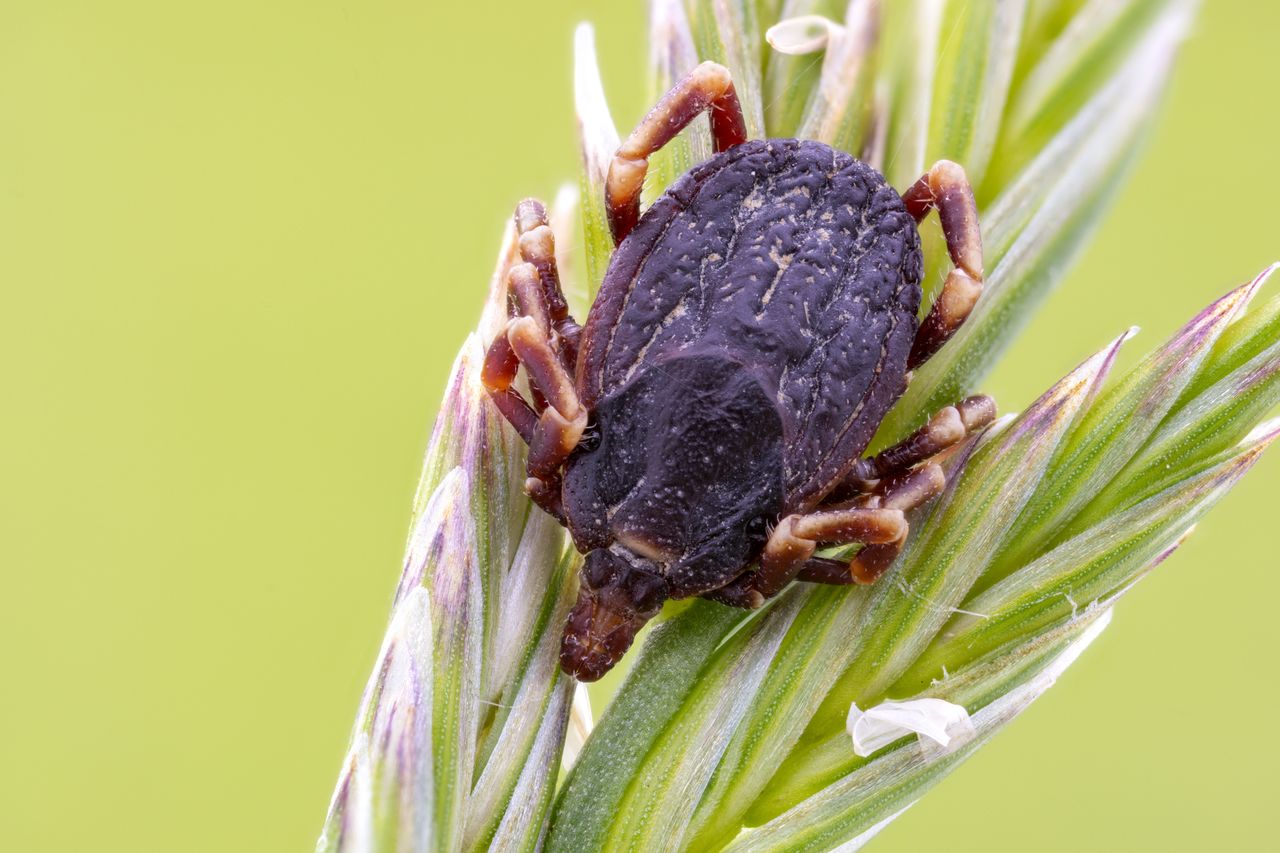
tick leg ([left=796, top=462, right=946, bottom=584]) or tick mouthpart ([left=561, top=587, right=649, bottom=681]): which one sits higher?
tick leg ([left=796, top=462, right=946, bottom=584])

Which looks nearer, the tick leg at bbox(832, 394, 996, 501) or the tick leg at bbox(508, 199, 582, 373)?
the tick leg at bbox(832, 394, 996, 501)

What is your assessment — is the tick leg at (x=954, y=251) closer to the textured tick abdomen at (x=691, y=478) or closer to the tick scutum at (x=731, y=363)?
the tick scutum at (x=731, y=363)

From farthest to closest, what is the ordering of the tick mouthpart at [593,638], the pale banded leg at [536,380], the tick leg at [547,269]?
the tick leg at [547,269] < the pale banded leg at [536,380] < the tick mouthpart at [593,638]

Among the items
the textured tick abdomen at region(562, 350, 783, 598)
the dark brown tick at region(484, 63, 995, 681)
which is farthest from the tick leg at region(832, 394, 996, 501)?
the textured tick abdomen at region(562, 350, 783, 598)

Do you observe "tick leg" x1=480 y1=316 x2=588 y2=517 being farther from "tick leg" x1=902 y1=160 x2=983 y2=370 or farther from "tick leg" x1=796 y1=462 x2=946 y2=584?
"tick leg" x1=902 y1=160 x2=983 y2=370

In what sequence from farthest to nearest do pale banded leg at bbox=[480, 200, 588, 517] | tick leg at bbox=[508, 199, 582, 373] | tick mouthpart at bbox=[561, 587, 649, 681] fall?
tick leg at bbox=[508, 199, 582, 373]
pale banded leg at bbox=[480, 200, 588, 517]
tick mouthpart at bbox=[561, 587, 649, 681]

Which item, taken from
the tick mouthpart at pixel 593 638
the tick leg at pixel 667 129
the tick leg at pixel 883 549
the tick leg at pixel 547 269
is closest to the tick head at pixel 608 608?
the tick mouthpart at pixel 593 638

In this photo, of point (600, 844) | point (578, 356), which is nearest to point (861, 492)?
point (578, 356)
